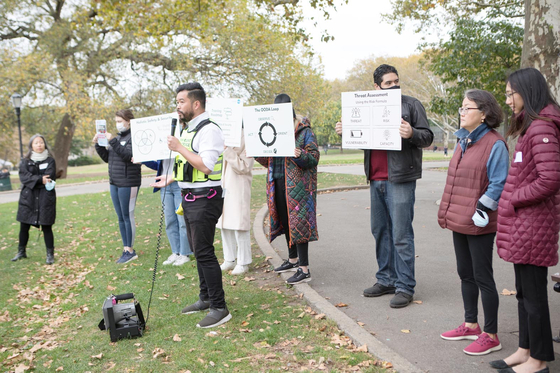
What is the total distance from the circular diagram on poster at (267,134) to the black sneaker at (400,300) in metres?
2.29

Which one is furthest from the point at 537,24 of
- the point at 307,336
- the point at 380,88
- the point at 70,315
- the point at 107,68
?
the point at 107,68

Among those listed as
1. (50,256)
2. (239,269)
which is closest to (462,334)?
(239,269)

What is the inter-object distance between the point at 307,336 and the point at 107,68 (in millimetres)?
24222

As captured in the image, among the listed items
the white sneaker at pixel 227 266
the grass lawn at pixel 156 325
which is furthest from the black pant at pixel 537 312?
the white sneaker at pixel 227 266

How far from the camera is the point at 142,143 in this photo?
249 inches

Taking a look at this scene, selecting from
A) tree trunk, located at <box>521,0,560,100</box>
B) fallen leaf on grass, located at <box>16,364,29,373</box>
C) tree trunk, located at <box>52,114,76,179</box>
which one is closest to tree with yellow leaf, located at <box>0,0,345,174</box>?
tree trunk, located at <box>52,114,76,179</box>

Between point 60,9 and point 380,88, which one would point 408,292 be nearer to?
point 380,88

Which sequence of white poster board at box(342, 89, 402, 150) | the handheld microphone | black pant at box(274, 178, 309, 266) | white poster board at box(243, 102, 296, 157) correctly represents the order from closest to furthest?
the handheld microphone < white poster board at box(342, 89, 402, 150) < white poster board at box(243, 102, 296, 157) < black pant at box(274, 178, 309, 266)

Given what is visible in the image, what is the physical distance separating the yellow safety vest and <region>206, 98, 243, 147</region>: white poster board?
5.02ft

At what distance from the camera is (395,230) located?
5.11m

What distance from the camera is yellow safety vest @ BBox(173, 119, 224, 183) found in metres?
4.72

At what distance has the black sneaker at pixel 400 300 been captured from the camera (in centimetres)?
505

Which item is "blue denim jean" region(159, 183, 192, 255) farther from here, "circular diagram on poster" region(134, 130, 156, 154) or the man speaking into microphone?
the man speaking into microphone

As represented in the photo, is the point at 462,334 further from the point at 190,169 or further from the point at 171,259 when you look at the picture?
the point at 171,259
